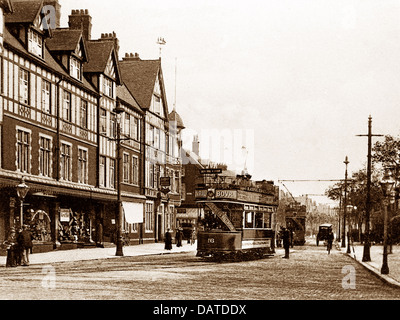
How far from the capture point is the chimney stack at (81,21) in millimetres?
41844

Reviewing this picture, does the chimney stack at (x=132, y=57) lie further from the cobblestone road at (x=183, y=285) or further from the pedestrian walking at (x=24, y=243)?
the cobblestone road at (x=183, y=285)

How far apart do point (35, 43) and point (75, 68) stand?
509 centimetres

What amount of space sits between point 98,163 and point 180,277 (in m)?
22.0

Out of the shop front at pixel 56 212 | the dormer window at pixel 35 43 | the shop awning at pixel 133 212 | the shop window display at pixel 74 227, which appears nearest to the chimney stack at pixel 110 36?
the shop awning at pixel 133 212

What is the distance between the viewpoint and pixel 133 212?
44.7 m

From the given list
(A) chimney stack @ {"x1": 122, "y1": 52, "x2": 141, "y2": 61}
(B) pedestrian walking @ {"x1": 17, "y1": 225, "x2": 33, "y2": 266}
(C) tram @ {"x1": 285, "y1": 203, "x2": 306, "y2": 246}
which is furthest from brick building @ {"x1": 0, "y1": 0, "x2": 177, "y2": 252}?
(C) tram @ {"x1": 285, "y1": 203, "x2": 306, "y2": 246}

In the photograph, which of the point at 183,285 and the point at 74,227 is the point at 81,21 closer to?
the point at 74,227

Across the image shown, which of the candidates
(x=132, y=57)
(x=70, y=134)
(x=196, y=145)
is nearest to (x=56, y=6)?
(x=70, y=134)

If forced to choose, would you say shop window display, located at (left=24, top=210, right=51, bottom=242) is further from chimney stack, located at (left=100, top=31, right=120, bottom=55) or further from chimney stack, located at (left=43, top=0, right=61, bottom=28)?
chimney stack, located at (left=100, top=31, right=120, bottom=55)

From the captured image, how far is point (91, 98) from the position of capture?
127 ft

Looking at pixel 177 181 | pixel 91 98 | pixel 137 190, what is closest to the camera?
pixel 91 98
